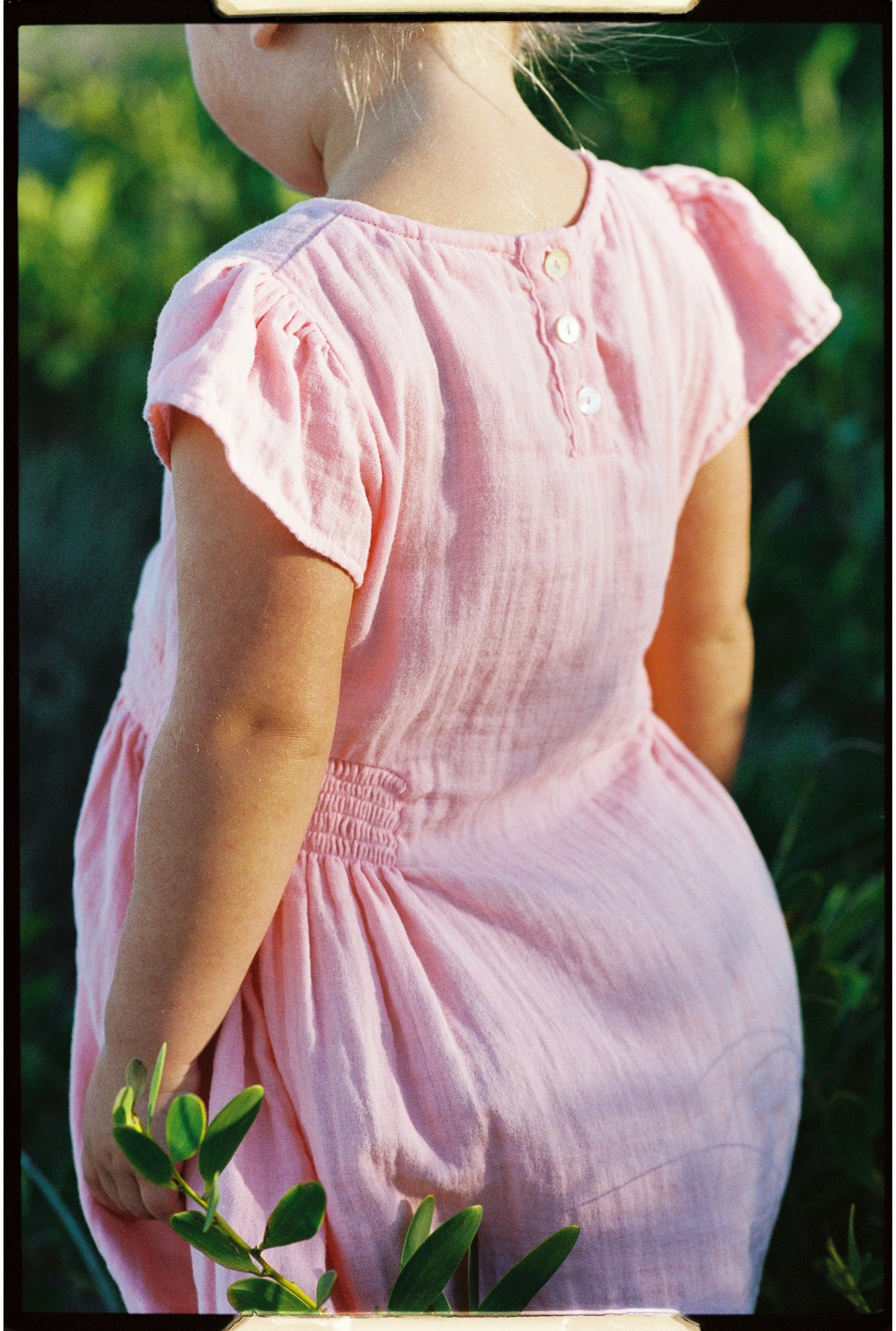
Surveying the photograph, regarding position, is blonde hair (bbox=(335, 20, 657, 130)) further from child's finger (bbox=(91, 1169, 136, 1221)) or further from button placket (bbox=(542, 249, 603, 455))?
child's finger (bbox=(91, 1169, 136, 1221))

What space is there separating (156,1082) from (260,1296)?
4.1 inches

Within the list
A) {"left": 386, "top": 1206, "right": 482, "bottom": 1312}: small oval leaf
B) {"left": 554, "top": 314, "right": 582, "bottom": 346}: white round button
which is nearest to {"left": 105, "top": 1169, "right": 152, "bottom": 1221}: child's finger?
{"left": 386, "top": 1206, "right": 482, "bottom": 1312}: small oval leaf

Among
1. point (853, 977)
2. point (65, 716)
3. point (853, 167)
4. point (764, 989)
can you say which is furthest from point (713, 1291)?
point (853, 167)

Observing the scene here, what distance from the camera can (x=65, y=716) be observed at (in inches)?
27.8

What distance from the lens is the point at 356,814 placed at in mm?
559

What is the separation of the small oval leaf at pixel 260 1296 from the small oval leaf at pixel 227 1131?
0.05 meters

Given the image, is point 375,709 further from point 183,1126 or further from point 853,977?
point 853,977

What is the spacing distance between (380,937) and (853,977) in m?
0.37

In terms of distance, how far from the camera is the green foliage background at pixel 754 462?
63 centimetres

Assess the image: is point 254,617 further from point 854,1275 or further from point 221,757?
point 854,1275

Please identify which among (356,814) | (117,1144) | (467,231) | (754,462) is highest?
(467,231)

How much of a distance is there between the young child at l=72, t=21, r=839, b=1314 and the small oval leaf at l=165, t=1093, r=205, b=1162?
4cm

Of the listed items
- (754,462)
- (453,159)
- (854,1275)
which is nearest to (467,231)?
(453,159)

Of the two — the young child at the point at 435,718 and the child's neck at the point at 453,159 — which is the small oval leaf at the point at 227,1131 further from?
the child's neck at the point at 453,159
